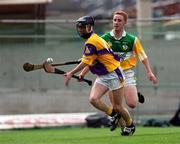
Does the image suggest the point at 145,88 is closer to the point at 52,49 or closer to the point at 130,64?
the point at 52,49

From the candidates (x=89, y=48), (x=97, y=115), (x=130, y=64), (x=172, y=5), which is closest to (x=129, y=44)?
(x=130, y=64)

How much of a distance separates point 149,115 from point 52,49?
3.53 meters

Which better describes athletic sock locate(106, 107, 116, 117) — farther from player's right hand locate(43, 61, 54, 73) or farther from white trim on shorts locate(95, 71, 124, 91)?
player's right hand locate(43, 61, 54, 73)

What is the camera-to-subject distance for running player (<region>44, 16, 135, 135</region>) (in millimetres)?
13516

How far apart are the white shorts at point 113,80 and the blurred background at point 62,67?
881cm

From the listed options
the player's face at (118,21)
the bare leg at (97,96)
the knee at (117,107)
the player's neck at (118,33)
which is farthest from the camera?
the player's neck at (118,33)

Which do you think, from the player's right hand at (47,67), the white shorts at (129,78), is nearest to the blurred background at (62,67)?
the white shorts at (129,78)

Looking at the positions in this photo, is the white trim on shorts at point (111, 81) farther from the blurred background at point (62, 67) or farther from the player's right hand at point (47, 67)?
the blurred background at point (62, 67)

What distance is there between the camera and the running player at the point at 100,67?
1352 cm

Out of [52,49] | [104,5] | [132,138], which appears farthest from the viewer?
[104,5]

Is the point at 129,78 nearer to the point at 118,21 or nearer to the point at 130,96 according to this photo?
the point at 130,96

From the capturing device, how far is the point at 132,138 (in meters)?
13.5

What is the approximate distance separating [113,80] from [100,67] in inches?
12.8

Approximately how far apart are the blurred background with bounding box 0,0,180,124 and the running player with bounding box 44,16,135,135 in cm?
879
